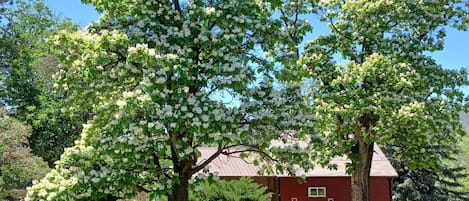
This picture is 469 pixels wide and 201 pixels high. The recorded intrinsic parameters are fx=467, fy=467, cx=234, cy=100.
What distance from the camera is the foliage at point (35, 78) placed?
25906 millimetres

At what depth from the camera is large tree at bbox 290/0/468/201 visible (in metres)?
13.0

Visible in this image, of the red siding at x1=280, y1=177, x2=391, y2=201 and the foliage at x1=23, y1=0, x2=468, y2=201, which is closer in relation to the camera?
the foliage at x1=23, y1=0, x2=468, y2=201

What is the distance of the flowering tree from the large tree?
14.7 feet

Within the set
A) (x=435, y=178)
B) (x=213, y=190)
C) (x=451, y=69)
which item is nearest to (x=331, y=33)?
(x=451, y=69)

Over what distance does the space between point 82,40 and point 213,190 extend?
20.3ft

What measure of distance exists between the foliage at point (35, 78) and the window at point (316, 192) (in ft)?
41.5

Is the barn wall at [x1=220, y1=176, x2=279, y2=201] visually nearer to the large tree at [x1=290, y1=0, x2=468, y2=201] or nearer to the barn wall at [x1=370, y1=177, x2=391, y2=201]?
the barn wall at [x1=370, y1=177, x2=391, y2=201]

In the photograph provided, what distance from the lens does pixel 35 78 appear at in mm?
28250

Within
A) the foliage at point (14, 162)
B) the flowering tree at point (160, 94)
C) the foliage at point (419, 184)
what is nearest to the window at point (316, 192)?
the foliage at point (419, 184)

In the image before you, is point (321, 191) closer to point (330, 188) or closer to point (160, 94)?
point (330, 188)

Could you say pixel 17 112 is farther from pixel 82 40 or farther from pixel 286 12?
pixel 82 40

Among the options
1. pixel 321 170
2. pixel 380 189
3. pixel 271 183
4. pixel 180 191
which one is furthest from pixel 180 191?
pixel 380 189

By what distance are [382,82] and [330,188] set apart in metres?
11.8

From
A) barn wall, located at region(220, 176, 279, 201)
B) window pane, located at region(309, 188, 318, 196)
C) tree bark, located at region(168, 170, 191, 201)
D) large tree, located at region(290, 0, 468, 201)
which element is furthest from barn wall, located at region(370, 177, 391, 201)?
tree bark, located at region(168, 170, 191, 201)
